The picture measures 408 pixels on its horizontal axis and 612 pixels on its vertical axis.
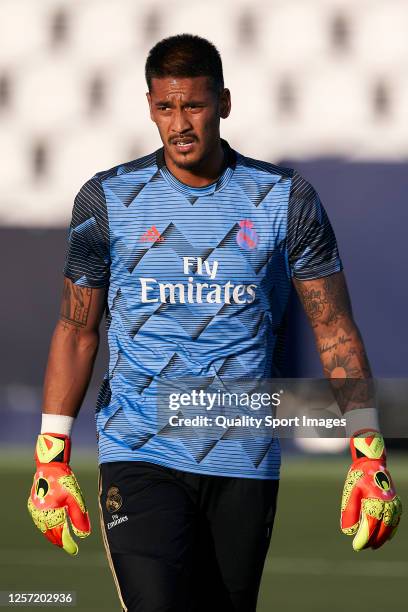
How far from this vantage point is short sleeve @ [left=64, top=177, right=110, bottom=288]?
5039 millimetres

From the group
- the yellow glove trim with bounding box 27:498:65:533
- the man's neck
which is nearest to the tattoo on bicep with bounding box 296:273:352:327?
the man's neck

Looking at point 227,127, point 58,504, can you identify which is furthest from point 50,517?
point 227,127

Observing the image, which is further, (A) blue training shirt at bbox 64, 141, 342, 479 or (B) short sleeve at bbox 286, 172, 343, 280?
(B) short sleeve at bbox 286, 172, 343, 280

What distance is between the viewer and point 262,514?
16.2ft

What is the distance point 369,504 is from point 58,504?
3.12 feet

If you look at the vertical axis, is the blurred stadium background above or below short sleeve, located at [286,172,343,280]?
above

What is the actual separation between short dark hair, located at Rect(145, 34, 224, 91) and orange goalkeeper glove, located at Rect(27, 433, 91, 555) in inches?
50.0

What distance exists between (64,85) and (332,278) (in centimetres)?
1198

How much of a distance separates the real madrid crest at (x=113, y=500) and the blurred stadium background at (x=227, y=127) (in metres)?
8.59

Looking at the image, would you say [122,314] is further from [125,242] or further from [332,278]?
[332,278]

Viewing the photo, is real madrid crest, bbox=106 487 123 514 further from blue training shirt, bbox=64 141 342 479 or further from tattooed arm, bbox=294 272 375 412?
tattooed arm, bbox=294 272 375 412

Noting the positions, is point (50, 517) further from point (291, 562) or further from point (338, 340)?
point (291, 562)

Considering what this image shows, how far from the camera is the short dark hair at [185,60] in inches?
199

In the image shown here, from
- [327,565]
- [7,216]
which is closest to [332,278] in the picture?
[327,565]
